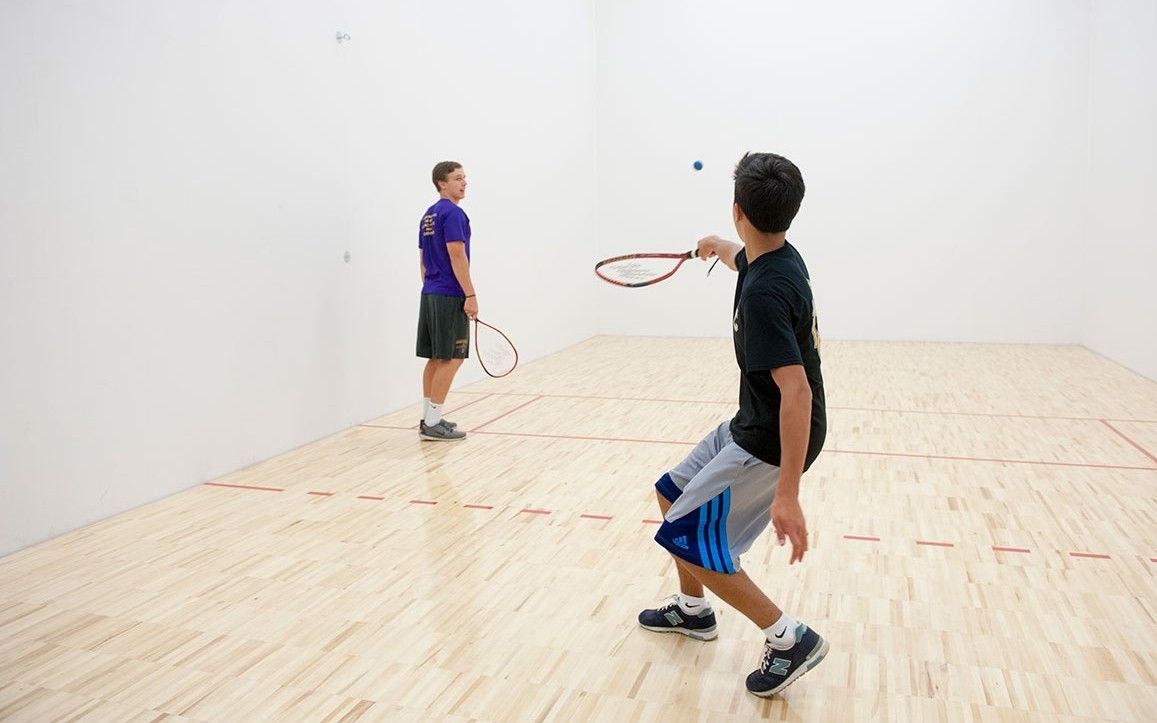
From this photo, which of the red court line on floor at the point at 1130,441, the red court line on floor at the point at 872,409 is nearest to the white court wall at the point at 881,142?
the red court line on floor at the point at 872,409

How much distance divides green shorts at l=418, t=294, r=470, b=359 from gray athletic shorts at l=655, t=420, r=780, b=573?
214cm

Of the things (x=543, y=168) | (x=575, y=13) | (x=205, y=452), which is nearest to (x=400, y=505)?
(x=205, y=452)

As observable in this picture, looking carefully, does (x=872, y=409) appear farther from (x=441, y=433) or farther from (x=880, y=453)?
(x=441, y=433)

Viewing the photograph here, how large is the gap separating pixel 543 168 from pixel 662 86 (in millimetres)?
1639

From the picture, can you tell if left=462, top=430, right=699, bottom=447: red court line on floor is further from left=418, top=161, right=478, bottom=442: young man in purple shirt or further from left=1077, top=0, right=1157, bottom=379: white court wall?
left=1077, top=0, right=1157, bottom=379: white court wall

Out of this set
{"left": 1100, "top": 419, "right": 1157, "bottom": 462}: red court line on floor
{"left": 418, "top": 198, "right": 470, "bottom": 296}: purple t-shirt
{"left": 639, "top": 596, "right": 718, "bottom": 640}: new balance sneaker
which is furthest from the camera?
{"left": 418, "top": 198, "right": 470, "bottom": 296}: purple t-shirt

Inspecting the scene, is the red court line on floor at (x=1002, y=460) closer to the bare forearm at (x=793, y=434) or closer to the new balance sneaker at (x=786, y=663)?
the new balance sneaker at (x=786, y=663)

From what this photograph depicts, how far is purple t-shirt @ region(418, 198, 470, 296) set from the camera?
3.54 m

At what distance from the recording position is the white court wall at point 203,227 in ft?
8.13

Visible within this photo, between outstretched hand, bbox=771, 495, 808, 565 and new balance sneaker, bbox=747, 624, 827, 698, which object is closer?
outstretched hand, bbox=771, 495, 808, 565

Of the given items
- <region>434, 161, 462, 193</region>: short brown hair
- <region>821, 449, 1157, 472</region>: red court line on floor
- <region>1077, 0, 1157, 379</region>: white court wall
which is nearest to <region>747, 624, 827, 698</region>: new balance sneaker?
<region>821, 449, 1157, 472</region>: red court line on floor

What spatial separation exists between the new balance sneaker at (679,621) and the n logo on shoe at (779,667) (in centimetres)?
25

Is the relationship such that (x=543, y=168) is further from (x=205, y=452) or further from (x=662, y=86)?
(x=205, y=452)

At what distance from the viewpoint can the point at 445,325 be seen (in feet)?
11.9
